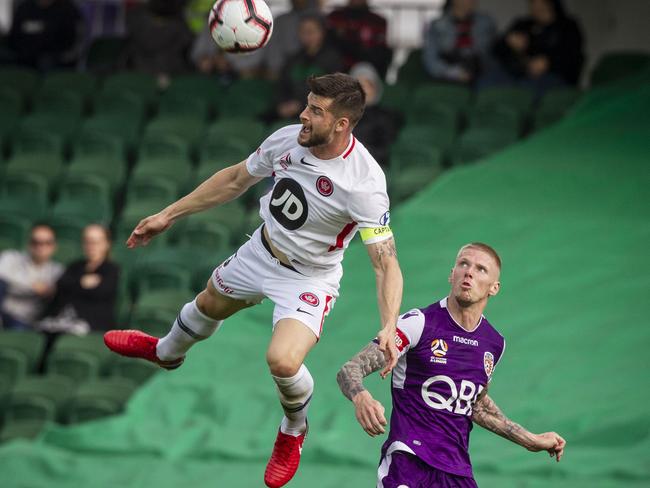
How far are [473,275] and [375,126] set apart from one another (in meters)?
6.07

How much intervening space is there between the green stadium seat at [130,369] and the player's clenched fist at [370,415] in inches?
210

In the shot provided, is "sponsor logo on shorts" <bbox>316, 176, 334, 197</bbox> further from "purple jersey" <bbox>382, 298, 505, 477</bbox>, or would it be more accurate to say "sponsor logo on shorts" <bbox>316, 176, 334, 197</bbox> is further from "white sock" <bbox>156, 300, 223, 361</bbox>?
"white sock" <bbox>156, 300, 223, 361</bbox>

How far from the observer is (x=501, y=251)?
36.1 feet

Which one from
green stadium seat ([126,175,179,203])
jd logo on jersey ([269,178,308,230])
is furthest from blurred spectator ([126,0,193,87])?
jd logo on jersey ([269,178,308,230])

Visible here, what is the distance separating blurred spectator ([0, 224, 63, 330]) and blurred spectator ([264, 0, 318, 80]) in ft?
11.7

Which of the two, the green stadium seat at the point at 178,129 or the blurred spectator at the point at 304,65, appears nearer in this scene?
the blurred spectator at the point at 304,65

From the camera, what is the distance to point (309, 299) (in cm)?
636

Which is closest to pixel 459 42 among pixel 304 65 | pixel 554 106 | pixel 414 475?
pixel 554 106

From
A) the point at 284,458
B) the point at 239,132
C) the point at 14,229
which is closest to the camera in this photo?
the point at 284,458

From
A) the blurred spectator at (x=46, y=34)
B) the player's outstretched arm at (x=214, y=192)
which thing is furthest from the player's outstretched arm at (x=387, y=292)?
the blurred spectator at (x=46, y=34)

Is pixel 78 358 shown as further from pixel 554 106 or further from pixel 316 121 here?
pixel 554 106

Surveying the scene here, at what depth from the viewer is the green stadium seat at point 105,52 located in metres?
14.8

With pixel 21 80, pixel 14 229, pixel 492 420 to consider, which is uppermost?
pixel 21 80

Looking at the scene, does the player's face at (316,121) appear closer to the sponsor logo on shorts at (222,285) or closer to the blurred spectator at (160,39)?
the sponsor logo on shorts at (222,285)
